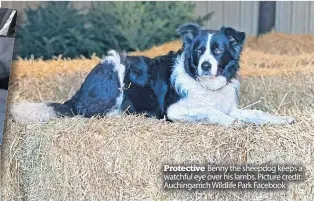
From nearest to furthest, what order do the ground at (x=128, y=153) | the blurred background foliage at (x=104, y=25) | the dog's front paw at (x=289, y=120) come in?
the ground at (x=128, y=153), the dog's front paw at (x=289, y=120), the blurred background foliage at (x=104, y=25)

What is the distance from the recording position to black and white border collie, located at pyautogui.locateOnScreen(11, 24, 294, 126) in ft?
12.6

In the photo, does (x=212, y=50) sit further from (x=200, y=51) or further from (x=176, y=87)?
(x=176, y=87)

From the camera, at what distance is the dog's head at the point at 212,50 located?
3812 mm

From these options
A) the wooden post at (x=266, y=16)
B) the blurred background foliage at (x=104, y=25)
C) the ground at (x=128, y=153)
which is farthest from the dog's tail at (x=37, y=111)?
the wooden post at (x=266, y=16)

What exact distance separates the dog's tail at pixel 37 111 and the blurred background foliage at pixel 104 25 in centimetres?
251

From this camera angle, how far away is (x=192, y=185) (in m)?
3.60

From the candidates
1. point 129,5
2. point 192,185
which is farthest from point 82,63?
point 192,185

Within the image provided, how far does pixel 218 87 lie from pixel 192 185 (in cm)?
70

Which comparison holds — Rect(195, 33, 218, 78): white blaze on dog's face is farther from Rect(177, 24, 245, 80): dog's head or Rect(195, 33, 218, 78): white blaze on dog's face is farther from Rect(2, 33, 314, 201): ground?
Rect(2, 33, 314, 201): ground

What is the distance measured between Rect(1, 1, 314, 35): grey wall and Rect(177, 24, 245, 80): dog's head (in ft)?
8.67

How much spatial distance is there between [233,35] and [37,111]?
1.29m

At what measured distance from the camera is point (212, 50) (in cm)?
381

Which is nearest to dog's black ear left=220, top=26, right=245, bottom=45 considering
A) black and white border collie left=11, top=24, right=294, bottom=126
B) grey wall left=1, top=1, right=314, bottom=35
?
black and white border collie left=11, top=24, right=294, bottom=126

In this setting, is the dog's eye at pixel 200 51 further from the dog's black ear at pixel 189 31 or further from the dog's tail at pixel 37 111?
the dog's tail at pixel 37 111
